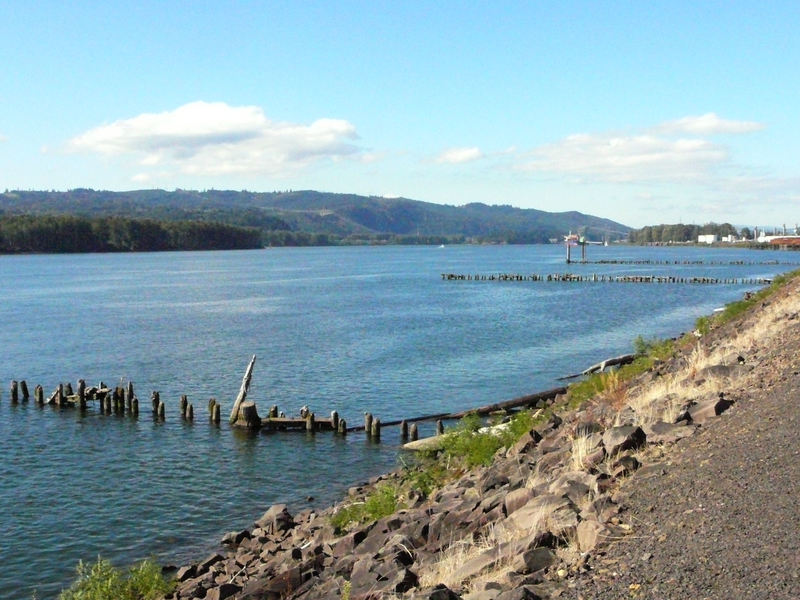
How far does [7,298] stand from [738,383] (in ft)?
279

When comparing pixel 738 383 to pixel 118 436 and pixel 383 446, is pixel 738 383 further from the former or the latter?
pixel 118 436

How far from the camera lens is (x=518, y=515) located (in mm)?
10875

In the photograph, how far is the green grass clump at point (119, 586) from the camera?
51.0 ft

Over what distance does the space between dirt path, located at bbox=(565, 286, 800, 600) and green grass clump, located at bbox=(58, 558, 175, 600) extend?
1003 centimetres

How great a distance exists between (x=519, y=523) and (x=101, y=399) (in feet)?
91.3

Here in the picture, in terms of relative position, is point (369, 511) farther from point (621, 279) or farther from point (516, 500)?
point (621, 279)

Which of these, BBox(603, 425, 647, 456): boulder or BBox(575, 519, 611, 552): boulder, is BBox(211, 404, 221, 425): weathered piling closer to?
BBox(603, 425, 647, 456): boulder

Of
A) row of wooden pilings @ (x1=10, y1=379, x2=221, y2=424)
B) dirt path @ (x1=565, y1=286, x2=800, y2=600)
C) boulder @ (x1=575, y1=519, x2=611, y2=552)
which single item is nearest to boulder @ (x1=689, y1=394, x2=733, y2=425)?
dirt path @ (x1=565, y1=286, x2=800, y2=600)

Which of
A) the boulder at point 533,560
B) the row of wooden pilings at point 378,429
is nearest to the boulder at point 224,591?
the boulder at point 533,560

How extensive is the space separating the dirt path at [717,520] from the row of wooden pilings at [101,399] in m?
23.5

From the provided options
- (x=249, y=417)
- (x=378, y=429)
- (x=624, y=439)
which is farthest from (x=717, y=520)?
(x=249, y=417)

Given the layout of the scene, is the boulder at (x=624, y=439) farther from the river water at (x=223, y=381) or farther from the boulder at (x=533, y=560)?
the river water at (x=223, y=381)

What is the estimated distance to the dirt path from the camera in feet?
25.6

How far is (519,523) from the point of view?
10.7m
